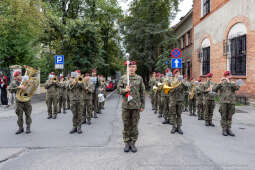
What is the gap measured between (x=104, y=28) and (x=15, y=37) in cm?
1202

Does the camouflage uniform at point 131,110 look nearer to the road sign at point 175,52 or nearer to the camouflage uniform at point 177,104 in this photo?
the camouflage uniform at point 177,104

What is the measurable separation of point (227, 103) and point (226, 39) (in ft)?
31.6

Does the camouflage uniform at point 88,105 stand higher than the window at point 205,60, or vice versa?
the window at point 205,60

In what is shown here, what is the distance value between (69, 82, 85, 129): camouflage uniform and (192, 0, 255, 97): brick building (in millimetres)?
10110

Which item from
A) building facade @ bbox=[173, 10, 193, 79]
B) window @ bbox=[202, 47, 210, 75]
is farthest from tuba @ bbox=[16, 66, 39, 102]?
building facade @ bbox=[173, 10, 193, 79]

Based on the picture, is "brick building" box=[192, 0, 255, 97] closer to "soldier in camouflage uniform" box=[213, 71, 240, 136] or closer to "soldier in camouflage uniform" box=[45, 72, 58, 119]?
"soldier in camouflage uniform" box=[213, 71, 240, 136]

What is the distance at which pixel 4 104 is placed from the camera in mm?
12578

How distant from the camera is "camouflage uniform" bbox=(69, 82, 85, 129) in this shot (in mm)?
6566

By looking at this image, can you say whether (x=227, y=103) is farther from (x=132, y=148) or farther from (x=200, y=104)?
(x=132, y=148)

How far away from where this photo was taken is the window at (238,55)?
504 inches

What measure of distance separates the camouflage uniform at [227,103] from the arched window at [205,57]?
38.3 ft

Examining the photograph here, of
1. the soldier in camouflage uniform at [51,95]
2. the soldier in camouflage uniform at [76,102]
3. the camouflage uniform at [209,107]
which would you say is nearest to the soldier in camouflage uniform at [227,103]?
the camouflage uniform at [209,107]

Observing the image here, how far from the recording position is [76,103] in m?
6.65

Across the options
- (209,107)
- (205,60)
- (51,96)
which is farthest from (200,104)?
(205,60)
